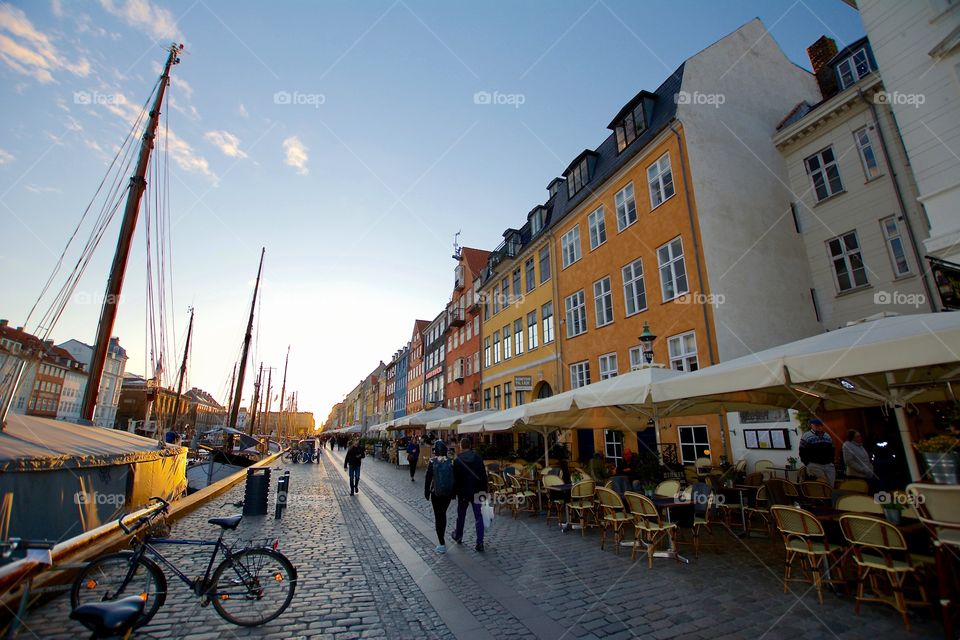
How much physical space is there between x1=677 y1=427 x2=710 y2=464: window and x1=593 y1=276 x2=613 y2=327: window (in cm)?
552

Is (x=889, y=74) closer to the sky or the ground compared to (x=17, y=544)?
closer to the sky

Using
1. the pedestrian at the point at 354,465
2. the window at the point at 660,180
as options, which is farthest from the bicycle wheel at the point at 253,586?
the window at the point at 660,180

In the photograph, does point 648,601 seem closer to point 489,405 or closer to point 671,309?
point 671,309

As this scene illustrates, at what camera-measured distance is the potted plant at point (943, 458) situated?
4.71m

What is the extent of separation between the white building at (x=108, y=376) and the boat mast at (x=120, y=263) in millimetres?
97882

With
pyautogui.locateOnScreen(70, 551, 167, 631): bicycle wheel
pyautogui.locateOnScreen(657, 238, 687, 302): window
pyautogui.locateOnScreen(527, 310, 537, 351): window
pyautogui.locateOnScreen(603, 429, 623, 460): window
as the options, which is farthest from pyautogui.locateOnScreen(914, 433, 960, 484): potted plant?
pyautogui.locateOnScreen(527, 310, 537, 351): window

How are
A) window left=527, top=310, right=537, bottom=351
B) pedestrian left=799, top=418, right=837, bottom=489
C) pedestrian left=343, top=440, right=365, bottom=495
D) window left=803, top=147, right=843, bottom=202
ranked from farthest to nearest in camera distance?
window left=527, top=310, right=537, bottom=351, pedestrian left=343, top=440, right=365, bottom=495, window left=803, top=147, right=843, bottom=202, pedestrian left=799, top=418, right=837, bottom=489

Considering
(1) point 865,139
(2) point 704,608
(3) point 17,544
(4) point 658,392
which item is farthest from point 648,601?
(1) point 865,139

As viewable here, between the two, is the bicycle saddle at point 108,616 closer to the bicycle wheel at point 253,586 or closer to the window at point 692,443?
the bicycle wheel at point 253,586

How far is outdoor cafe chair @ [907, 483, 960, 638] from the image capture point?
4133mm

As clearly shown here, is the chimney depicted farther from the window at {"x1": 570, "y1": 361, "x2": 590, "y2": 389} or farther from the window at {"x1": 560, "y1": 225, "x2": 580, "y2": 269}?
the window at {"x1": 570, "y1": 361, "x2": 590, "y2": 389}

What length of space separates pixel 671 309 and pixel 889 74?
814cm

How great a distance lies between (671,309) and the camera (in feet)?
50.8

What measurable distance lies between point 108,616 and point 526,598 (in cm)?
424
